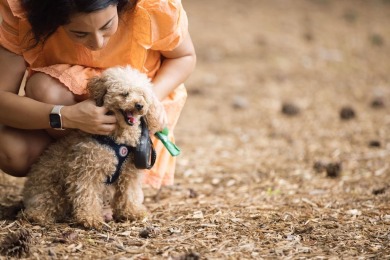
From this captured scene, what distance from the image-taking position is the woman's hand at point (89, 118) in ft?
7.91

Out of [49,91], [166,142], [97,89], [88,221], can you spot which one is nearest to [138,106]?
[97,89]

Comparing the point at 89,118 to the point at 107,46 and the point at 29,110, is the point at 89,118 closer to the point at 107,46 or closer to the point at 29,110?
the point at 29,110

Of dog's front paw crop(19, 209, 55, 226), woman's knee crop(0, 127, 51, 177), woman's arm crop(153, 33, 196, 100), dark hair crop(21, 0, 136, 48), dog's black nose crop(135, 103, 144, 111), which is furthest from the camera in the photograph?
woman's arm crop(153, 33, 196, 100)

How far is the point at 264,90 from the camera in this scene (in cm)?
671

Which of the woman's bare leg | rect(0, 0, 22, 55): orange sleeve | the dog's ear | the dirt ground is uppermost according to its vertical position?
→ rect(0, 0, 22, 55): orange sleeve

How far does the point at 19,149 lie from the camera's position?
2.71m

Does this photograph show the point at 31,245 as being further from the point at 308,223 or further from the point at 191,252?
the point at 308,223

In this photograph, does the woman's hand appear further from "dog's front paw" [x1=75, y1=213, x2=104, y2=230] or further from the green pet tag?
"dog's front paw" [x1=75, y1=213, x2=104, y2=230]

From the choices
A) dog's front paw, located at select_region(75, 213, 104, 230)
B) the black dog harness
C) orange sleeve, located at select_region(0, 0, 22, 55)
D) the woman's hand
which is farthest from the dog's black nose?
orange sleeve, located at select_region(0, 0, 22, 55)

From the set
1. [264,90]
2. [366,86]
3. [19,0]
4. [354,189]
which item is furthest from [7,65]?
[366,86]

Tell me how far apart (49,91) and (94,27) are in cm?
51

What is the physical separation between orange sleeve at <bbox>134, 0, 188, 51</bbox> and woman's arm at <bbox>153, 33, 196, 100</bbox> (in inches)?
5.9

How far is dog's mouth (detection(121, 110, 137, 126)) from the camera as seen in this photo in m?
2.44

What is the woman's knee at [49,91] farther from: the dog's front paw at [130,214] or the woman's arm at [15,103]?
the dog's front paw at [130,214]
